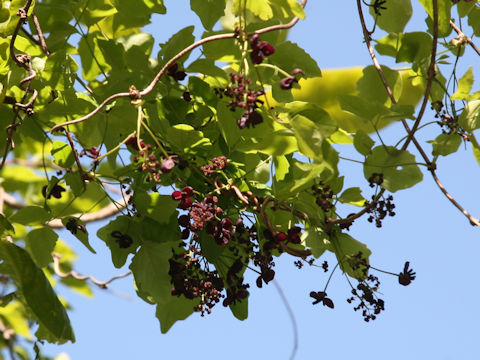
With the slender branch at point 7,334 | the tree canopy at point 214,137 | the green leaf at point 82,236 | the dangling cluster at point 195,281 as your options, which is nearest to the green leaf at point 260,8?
the tree canopy at point 214,137

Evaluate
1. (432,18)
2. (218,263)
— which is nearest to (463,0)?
(432,18)

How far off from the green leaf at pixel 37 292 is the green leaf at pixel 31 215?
3.2 inches

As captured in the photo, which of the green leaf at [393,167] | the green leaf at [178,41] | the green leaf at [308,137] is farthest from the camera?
the green leaf at [178,41]

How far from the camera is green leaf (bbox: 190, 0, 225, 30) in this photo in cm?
113

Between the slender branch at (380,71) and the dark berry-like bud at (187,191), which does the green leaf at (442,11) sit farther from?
the dark berry-like bud at (187,191)

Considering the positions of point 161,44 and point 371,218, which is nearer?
point 371,218

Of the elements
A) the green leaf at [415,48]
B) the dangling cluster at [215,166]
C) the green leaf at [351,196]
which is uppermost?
the green leaf at [415,48]

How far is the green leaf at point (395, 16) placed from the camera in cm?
117

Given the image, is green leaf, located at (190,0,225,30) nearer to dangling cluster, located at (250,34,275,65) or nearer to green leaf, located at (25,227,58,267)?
dangling cluster, located at (250,34,275,65)

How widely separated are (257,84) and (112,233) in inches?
13.3

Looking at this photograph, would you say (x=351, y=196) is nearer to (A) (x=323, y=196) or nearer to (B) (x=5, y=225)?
(A) (x=323, y=196)

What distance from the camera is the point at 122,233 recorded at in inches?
47.0

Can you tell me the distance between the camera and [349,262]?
1.07 meters

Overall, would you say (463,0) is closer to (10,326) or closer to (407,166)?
(407,166)
